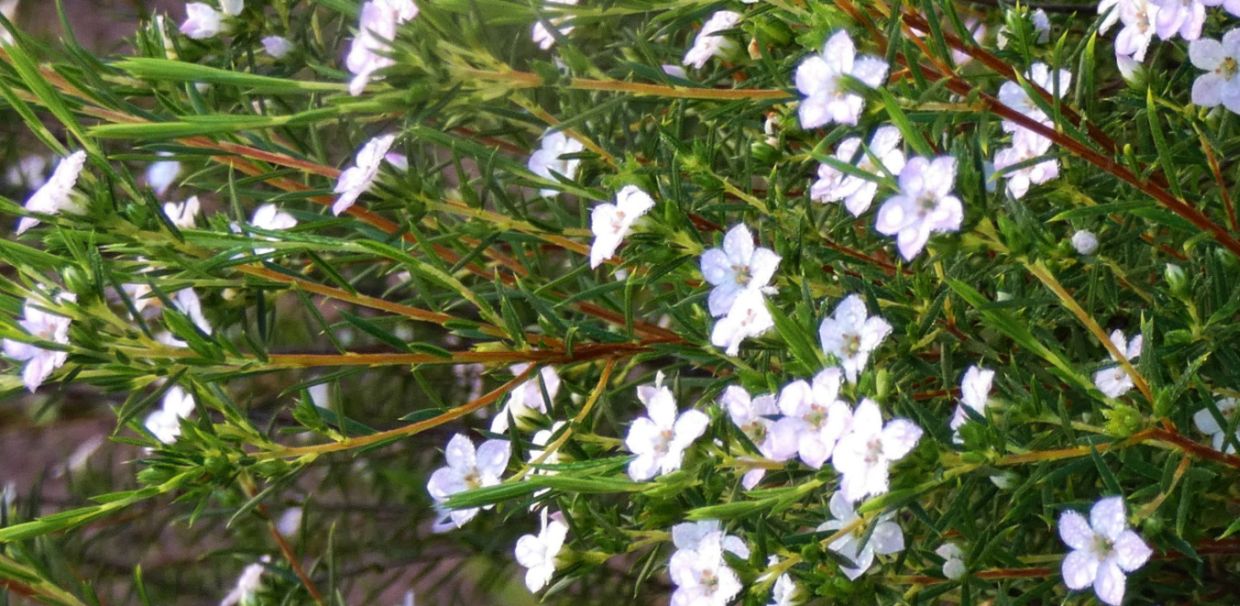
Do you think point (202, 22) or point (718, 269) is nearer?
point (718, 269)

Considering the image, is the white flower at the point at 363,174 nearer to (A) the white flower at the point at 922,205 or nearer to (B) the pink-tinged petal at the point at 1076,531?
(A) the white flower at the point at 922,205

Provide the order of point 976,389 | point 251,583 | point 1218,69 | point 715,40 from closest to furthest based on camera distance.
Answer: point 976,389 < point 1218,69 < point 715,40 < point 251,583

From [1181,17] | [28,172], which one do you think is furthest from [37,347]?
[28,172]

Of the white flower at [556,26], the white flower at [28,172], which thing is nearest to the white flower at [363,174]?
the white flower at [556,26]

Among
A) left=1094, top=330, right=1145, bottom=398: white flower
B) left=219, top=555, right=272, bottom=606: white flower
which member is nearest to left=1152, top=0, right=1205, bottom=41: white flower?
left=1094, top=330, right=1145, bottom=398: white flower

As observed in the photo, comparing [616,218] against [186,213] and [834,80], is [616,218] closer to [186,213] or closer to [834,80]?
[834,80]

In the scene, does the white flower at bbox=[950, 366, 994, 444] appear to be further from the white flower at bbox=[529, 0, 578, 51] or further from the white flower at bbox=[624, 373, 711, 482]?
the white flower at bbox=[529, 0, 578, 51]

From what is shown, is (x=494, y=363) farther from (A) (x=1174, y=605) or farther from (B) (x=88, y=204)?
(A) (x=1174, y=605)
